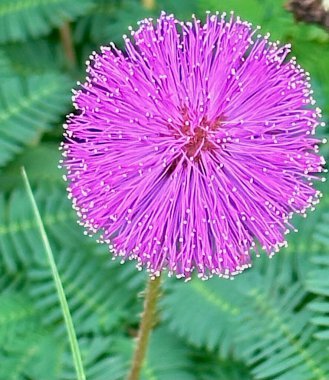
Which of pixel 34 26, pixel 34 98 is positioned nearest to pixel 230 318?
pixel 34 98

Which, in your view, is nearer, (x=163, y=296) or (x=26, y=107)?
(x=163, y=296)

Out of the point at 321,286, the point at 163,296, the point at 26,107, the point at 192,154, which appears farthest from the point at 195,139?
the point at 26,107

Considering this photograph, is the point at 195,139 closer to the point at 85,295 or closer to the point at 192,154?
the point at 192,154

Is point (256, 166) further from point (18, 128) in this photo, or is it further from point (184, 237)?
point (18, 128)

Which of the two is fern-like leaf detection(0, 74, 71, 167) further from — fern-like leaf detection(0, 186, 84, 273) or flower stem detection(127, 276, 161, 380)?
flower stem detection(127, 276, 161, 380)

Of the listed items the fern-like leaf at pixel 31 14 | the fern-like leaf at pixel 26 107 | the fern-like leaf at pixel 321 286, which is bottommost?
the fern-like leaf at pixel 321 286

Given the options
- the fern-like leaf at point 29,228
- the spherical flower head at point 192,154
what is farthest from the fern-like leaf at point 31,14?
the spherical flower head at point 192,154

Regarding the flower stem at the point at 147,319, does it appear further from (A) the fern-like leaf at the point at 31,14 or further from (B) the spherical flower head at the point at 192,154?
(A) the fern-like leaf at the point at 31,14
